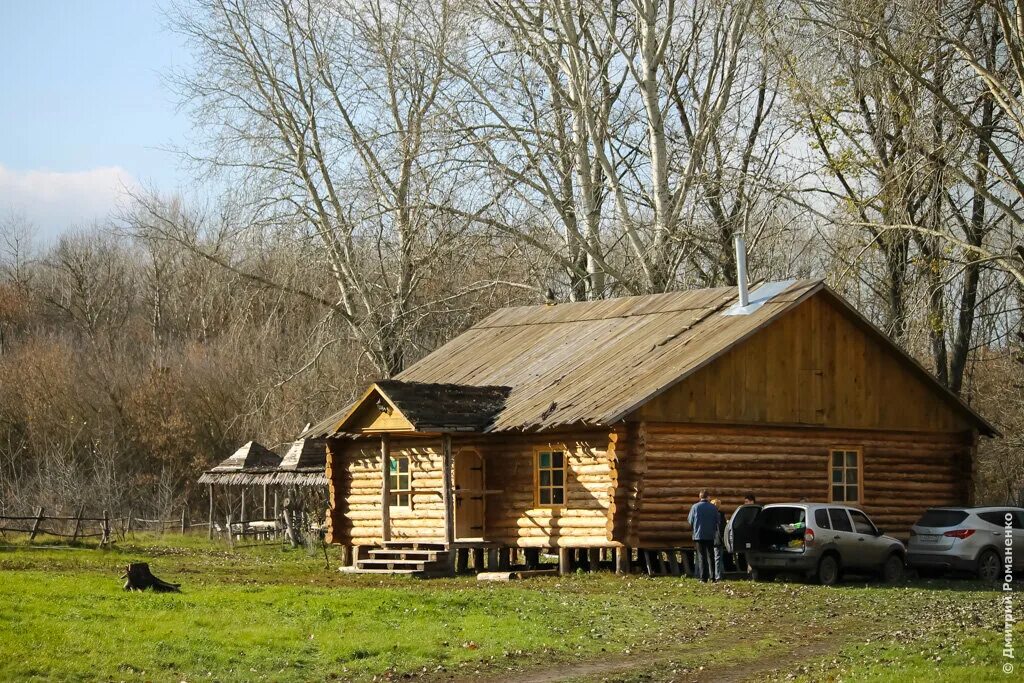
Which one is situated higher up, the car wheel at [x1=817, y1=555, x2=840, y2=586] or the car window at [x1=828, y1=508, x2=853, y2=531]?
the car window at [x1=828, y1=508, x2=853, y2=531]

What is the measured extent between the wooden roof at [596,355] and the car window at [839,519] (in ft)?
13.0

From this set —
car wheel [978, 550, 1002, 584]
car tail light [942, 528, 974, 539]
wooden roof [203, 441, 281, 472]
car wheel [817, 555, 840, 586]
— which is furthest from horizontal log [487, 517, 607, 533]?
wooden roof [203, 441, 281, 472]

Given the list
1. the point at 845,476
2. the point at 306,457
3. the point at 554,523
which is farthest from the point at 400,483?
the point at 845,476

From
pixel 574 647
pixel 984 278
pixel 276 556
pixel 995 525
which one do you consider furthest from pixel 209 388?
pixel 574 647

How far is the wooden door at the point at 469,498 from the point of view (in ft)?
107

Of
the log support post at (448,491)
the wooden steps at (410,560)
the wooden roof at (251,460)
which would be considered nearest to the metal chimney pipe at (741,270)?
the log support post at (448,491)

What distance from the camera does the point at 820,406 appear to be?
3166 cm

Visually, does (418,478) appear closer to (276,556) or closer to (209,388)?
(276,556)

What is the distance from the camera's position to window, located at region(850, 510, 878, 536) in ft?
91.8

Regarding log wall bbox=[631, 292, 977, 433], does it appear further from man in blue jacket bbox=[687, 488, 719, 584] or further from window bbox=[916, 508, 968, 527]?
window bbox=[916, 508, 968, 527]

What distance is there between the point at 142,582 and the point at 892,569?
14.7 m

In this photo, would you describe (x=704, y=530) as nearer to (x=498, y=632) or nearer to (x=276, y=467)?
(x=498, y=632)

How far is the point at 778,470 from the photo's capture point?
31.2m

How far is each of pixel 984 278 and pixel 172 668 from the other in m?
27.1
